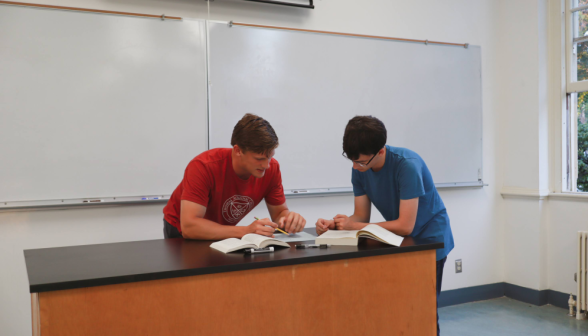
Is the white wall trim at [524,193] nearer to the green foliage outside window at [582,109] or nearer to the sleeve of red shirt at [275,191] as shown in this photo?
the green foliage outside window at [582,109]

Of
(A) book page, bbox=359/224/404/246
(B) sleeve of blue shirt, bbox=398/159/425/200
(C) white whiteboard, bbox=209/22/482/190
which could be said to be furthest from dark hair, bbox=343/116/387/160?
(C) white whiteboard, bbox=209/22/482/190

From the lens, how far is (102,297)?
126 centimetres

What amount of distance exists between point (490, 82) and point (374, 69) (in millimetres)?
1177

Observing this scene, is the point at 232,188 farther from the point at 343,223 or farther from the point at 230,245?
the point at 343,223

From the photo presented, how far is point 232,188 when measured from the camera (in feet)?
6.59

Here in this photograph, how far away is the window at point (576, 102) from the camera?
347 centimetres

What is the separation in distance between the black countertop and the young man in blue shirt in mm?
118

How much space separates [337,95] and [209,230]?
173cm

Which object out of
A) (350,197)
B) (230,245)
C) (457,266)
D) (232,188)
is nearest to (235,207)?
(232,188)

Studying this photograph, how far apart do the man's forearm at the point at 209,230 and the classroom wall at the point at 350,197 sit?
103cm

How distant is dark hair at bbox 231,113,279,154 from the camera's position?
1.82 meters

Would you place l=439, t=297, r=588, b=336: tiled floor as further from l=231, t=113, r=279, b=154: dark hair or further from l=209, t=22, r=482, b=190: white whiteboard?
l=231, t=113, r=279, b=154: dark hair

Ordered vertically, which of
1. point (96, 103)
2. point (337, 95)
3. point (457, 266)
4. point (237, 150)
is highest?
point (337, 95)

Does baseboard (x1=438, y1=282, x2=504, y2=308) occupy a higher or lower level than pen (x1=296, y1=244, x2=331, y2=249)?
lower
